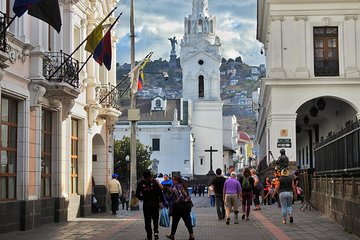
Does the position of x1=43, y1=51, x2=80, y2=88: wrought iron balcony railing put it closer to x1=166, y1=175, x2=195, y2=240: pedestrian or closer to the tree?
x1=166, y1=175, x2=195, y2=240: pedestrian

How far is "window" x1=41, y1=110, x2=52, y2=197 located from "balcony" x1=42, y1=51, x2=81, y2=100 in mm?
960

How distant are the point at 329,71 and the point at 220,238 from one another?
22.6 m

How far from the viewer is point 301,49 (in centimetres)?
3828

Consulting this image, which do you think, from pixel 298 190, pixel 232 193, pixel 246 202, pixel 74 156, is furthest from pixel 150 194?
pixel 298 190

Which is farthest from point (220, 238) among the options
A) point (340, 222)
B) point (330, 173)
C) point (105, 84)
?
point (105, 84)

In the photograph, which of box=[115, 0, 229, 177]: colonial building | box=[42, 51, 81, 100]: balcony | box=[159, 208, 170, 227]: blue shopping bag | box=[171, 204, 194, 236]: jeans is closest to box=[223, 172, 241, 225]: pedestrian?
box=[159, 208, 170, 227]: blue shopping bag

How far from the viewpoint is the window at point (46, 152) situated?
2298 centimetres

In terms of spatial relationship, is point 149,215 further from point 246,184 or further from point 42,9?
point 246,184

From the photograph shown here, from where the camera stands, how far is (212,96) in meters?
110

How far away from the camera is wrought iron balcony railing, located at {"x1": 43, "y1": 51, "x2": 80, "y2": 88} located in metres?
22.0

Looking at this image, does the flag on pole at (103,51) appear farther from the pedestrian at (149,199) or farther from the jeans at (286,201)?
the pedestrian at (149,199)

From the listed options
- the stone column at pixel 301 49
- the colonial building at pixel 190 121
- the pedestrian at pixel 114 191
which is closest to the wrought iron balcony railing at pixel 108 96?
the pedestrian at pixel 114 191

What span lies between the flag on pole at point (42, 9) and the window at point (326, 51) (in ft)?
74.8

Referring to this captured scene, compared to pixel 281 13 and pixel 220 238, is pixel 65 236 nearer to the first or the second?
pixel 220 238
